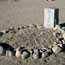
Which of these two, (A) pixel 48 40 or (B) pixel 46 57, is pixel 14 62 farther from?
(A) pixel 48 40

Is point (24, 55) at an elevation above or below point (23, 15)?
above

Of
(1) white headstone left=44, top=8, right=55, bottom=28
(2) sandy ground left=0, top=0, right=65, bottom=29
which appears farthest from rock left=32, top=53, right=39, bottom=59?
(2) sandy ground left=0, top=0, right=65, bottom=29

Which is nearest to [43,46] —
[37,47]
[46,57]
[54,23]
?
[37,47]

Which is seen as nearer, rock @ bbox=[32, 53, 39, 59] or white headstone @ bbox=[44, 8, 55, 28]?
rock @ bbox=[32, 53, 39, 59]

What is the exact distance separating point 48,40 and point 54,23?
6.63 feet

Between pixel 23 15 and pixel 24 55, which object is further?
pixel 23 15

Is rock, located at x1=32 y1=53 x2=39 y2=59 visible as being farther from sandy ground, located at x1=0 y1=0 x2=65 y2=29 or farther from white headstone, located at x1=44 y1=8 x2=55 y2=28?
sandy ground, located at x1=0 y1=0 x2=65 y2=29

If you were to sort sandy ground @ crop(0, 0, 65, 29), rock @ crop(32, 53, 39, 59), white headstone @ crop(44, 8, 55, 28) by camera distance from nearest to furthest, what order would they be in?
rock @ crop(32, 53, 39, 59)
white headstone @ crop(44, 8, 55, 28)
sandy ground @ crop(0, 0, 65, 29)

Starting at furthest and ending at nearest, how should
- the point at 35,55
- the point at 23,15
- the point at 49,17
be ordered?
the point at 23,15 → the point at 49,17 → the point at 35,55

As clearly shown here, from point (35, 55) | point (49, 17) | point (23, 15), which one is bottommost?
point (23, 15)

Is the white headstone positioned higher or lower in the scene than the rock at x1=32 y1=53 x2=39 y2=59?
higher

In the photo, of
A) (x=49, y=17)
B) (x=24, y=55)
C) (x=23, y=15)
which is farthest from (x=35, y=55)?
(x=23, y=15)

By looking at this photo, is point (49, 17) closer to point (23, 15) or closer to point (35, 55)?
point (35, 55)

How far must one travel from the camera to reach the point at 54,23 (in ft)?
33.1
